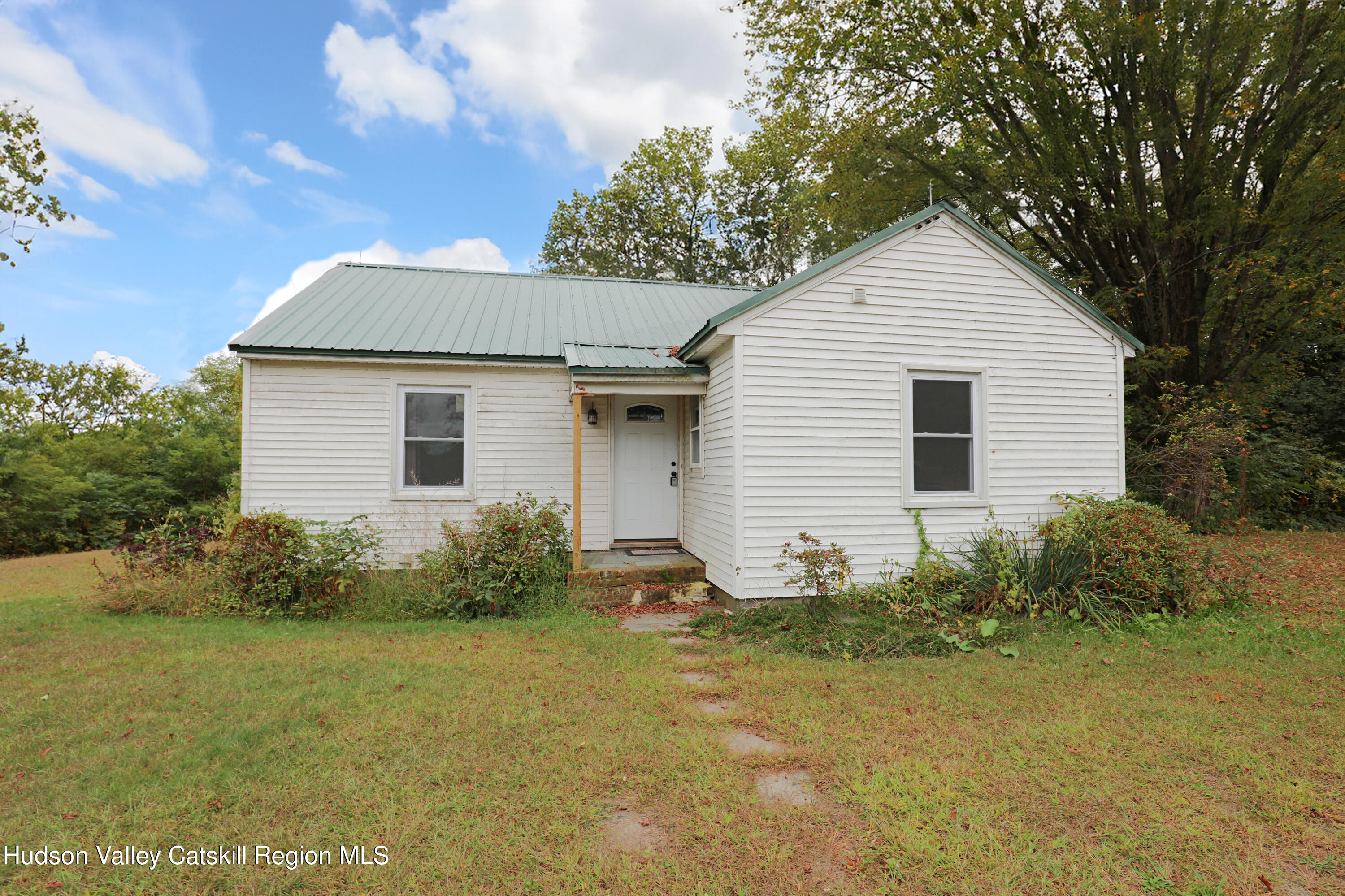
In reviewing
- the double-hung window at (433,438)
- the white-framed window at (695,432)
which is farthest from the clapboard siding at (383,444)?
the white-framed window at (695,432)

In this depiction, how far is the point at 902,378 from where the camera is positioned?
303 inches

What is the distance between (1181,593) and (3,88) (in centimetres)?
1780

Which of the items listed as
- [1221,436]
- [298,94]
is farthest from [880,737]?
[298,94]

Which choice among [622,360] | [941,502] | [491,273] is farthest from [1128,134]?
[491,273]

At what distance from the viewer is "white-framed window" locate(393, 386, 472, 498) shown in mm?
9023

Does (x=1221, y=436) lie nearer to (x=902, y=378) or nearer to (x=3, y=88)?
(x=902, y=378)

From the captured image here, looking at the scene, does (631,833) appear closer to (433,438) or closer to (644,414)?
(433,438)

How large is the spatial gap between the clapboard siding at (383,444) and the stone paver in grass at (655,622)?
2287 mm

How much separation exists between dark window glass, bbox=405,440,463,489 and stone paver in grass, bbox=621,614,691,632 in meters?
3.53

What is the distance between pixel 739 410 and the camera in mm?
7164

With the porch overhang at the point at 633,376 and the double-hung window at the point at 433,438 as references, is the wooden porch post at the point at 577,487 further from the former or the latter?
the double-hung window at the point at 433,438

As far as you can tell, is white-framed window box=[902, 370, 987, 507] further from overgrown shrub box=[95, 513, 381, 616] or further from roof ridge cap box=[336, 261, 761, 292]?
overgrown shrub box=[95, 513, 381, 616]

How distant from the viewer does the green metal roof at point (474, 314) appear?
8875mm

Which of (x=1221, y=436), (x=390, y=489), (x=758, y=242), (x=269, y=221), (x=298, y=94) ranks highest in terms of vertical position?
(x=758, y=242)
